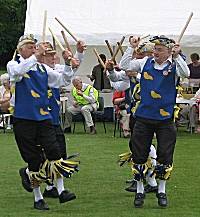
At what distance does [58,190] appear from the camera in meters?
7.51

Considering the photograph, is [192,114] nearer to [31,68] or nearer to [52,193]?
[52,193]

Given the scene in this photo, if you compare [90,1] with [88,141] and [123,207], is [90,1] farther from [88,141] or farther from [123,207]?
[123,207]

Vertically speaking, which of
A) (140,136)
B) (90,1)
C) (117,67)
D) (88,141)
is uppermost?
(90,1)

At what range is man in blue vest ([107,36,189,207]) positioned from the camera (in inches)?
293

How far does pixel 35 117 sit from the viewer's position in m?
7.27

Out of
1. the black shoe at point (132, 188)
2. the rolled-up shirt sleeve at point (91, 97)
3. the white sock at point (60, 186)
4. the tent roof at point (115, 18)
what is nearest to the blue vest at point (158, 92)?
the white sock at point (60, 186)

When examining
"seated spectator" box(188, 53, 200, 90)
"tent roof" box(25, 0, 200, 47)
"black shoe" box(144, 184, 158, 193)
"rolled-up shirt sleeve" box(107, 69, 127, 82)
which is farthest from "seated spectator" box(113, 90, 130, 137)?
"black shoe" box(144, 184, 158, 193)

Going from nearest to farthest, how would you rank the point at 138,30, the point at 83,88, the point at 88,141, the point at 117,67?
the point at 117,67 → the point at 88,141 → the point at 83,88 → the point at 138,30

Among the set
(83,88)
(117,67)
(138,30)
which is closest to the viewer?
(117,67)

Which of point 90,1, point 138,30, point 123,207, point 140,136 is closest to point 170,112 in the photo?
point 140,136

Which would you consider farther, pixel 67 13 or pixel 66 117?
pixel 67 13

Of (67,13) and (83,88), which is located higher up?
(67,13)

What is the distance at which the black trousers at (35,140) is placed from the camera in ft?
24.0

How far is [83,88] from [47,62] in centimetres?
759
